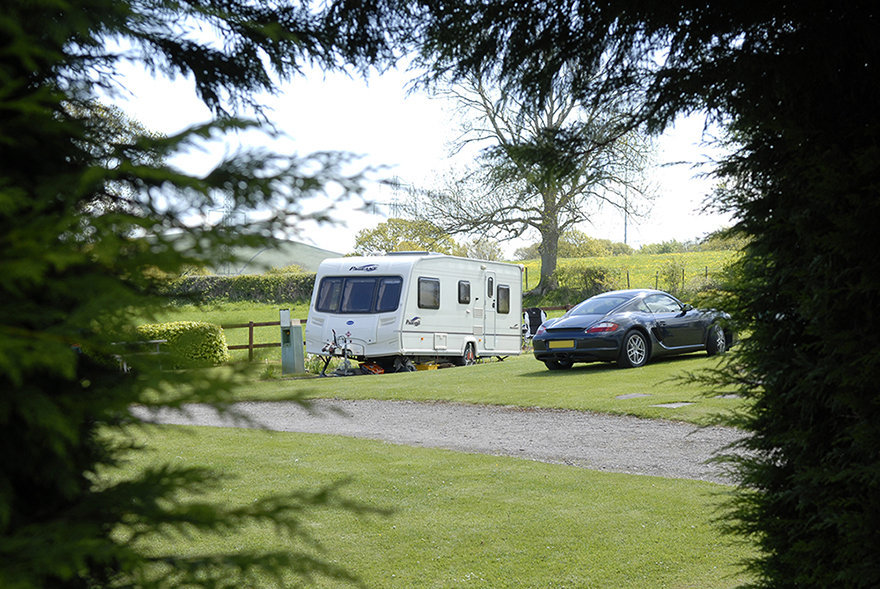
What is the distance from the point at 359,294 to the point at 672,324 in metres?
6.51

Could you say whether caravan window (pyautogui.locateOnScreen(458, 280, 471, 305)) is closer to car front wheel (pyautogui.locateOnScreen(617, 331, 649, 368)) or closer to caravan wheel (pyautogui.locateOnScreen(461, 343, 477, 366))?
caravan wheel (pyautogui.locateOnScreen(461, 343, 477, 366))

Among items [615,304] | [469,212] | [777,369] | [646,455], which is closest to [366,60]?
[777,369]

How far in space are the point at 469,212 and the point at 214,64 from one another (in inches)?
1057

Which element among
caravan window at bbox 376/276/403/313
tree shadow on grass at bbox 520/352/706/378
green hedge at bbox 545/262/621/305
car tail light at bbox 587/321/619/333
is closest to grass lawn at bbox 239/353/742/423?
tree shadow on grass at bbox 520/352/706/378

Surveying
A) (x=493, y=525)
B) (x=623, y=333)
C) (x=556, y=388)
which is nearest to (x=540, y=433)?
(x=556, y=388)

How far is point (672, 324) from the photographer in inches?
567

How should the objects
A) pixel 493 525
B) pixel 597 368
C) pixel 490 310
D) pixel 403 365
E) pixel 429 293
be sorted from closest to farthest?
1. pixel 493 525
2. pixel 597 368
3. pixel 403 365
4. pixel 429 293
5. pixel 490 310

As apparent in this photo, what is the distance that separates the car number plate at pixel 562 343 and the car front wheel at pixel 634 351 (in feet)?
2.99

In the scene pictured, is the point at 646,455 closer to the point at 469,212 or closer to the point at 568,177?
the point at 568,177

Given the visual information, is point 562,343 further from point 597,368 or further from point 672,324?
point 672,324

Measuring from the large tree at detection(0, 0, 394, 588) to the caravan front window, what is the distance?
14.5 metres

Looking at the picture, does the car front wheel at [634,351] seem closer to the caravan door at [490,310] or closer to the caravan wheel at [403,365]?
the caravan wheel at [403,365]

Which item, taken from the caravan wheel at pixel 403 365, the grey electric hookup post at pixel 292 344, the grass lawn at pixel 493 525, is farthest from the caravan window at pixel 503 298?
the grass lawn at pixel 493 525

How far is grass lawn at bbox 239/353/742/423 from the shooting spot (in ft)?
32.8
